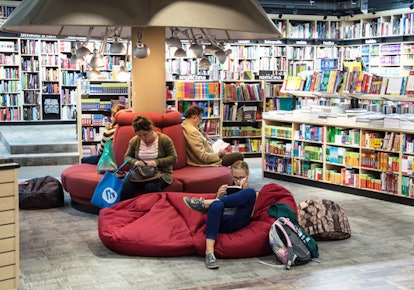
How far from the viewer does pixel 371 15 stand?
54.6 feet

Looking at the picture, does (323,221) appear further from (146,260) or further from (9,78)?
(9,78)

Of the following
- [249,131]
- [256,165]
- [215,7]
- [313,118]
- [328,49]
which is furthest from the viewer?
[328,49]

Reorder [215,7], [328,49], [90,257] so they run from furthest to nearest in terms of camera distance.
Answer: [328,49], [215,7], [90,257]

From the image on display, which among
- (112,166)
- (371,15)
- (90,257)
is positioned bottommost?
(90,257)

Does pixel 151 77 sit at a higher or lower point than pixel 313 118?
higher

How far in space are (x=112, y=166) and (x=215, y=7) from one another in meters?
2.23

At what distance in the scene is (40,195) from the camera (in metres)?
A: 7.86

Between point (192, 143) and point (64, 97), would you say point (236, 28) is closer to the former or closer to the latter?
point (192, 143)

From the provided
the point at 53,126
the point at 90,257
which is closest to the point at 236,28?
the point at 90,257

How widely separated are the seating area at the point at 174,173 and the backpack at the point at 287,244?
5.90ft

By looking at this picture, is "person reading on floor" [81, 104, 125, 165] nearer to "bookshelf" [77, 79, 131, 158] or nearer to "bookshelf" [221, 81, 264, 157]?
"bookshelf" [77, 79, 131, 158]

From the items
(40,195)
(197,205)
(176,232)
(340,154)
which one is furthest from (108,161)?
(340,154)

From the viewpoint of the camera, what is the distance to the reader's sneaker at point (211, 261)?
5429 millimetres

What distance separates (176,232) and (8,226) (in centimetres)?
169
